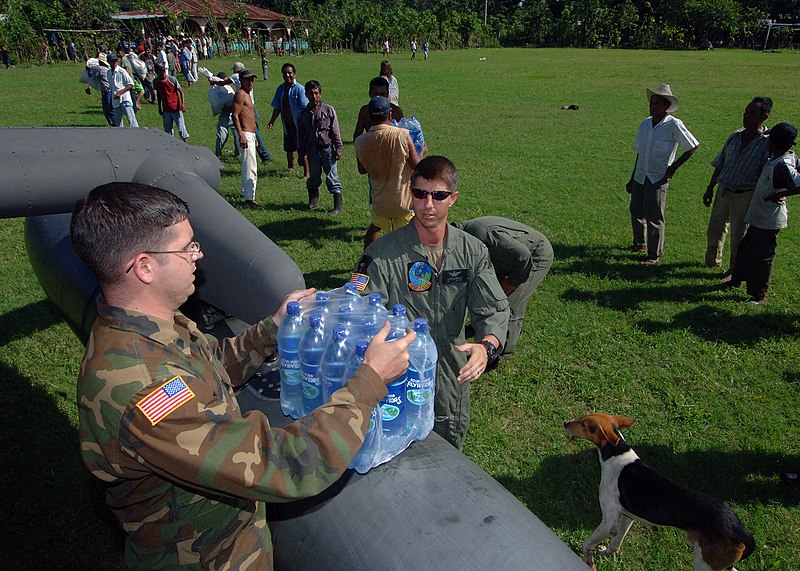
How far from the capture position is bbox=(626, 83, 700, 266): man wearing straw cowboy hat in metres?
7.95

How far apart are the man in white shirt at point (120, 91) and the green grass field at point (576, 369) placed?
5631 mm

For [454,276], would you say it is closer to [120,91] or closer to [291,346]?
[291,346]

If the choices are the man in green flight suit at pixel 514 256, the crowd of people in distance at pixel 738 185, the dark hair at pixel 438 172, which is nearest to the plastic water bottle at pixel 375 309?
the dark hair at pixel 438 172

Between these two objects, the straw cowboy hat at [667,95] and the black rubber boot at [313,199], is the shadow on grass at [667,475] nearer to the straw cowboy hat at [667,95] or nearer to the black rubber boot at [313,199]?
the straw cowboy hat at [667,95]

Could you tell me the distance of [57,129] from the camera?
4.93m

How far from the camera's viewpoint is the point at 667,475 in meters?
4.80

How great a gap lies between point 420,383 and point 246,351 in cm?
95

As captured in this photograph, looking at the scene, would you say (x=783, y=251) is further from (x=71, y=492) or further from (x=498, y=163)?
(x=71, y=492)

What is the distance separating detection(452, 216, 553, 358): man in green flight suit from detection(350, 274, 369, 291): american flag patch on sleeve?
1.78 meters

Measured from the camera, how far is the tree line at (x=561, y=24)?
176 ft

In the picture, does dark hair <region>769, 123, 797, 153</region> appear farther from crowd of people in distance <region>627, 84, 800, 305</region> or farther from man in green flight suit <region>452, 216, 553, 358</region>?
man in green flight suit <region>452, 216, 553, 358</region>

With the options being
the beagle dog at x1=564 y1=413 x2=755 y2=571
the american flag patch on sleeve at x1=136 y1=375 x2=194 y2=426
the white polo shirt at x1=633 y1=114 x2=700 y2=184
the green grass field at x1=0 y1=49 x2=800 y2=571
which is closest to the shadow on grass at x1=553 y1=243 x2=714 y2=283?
the green grass field at x1=0 y1=49 x2=800 y2=571

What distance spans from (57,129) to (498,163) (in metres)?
11.4

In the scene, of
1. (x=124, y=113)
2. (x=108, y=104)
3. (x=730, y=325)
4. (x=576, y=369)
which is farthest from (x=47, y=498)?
(x=108, y=104)
